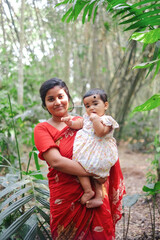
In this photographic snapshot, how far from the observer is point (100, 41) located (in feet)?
17.0

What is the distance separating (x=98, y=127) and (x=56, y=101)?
29cm

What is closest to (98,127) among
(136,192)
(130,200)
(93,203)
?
(93,203)

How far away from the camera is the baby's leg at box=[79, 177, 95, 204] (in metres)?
1.26

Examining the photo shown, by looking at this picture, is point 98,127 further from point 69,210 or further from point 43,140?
point 69,210

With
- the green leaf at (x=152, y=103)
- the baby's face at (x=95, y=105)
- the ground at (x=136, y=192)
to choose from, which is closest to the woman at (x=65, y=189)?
the baby's face at (x=95, y=105)

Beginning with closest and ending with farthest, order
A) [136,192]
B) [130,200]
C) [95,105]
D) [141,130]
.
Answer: [95,105] < [130,200] < [136,192] < [141,130]

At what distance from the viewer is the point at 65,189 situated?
4.26 ft

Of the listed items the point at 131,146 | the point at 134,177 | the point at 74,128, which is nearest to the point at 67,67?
the point at 134,177

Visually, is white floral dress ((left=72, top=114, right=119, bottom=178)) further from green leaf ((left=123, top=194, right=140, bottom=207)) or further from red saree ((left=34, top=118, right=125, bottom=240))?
green leaf ((left=123, top=194, right=140, bottom=207))

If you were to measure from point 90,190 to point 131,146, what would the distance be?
5.70m

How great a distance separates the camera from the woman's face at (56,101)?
1376 mm

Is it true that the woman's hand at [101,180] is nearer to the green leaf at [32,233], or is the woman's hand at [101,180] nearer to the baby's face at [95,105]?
the baby's face at [95,105]

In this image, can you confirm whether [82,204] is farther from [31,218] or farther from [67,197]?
[31,218]

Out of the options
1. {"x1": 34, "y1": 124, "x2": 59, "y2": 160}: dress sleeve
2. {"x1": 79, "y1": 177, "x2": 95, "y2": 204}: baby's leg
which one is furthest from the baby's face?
{"x1": 79, "y1": 177, "x2": 95, "y2": 204}: baby's leg
